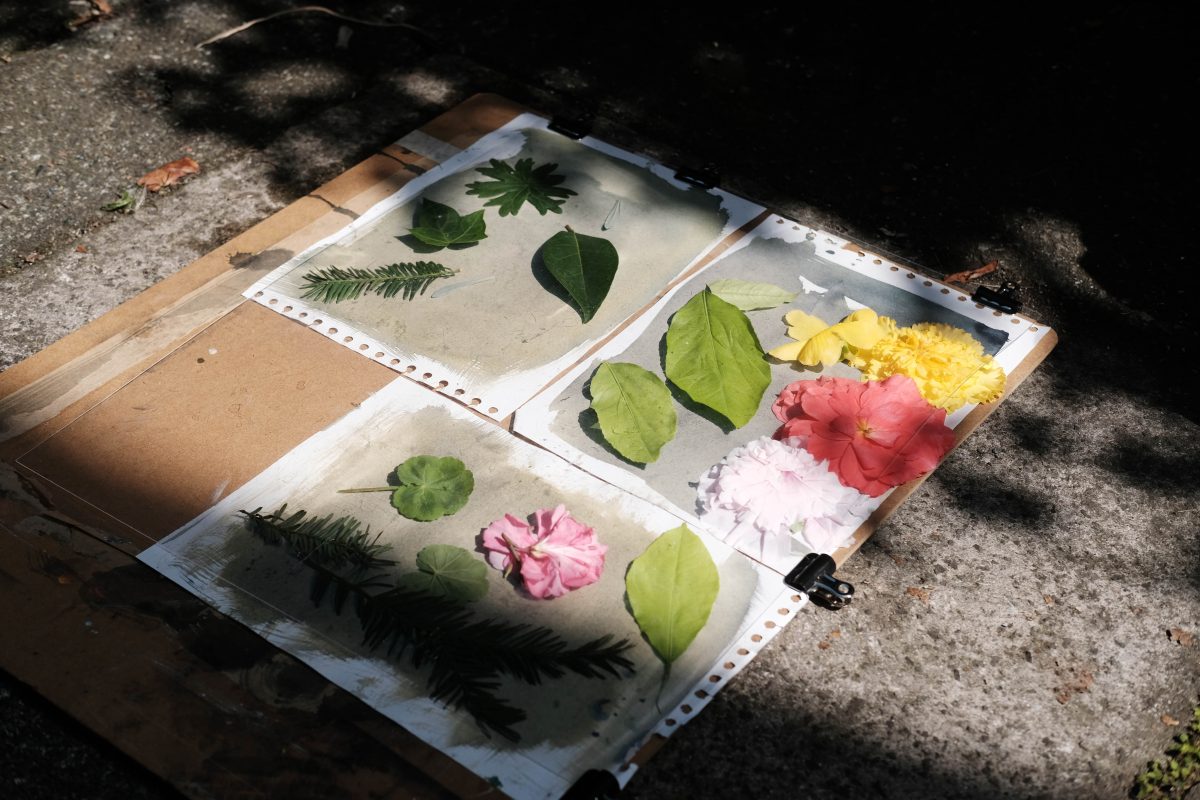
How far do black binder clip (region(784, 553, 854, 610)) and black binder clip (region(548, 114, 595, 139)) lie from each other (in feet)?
3.61

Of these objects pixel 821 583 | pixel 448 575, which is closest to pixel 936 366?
pixel 821 583

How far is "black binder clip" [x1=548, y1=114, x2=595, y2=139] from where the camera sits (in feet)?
7.46

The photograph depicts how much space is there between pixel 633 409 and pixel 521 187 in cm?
62

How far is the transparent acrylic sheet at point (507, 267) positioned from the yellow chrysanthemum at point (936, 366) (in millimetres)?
377

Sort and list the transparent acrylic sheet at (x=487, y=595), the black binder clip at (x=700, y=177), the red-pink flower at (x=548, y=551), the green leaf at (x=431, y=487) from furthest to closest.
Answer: the black binder clip at (x=700, y=177) < the green leaf at (x=431, y=487) < the red-pink flower at (x=548, y=551) < the transparent acrylic sheet at (x=487, y=595)

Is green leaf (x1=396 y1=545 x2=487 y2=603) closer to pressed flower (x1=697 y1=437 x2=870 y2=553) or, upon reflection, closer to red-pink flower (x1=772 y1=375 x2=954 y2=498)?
pressed flower (x1=697 y1=437 x2=870 y2=553)

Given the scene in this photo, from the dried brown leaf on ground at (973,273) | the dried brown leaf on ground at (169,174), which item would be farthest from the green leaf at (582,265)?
the dried brown leaf on ground at (169,174)

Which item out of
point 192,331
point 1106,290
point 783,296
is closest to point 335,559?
point 192,331

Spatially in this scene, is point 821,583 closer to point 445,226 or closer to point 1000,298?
point 1000,298

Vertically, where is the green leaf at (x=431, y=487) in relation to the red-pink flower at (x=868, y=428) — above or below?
below

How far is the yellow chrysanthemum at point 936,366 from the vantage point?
1769mm

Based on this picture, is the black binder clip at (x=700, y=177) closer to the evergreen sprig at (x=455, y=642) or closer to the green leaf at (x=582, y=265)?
the green leaf at (x=582, y=265)

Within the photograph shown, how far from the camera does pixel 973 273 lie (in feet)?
6.76

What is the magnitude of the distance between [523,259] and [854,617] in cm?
85
